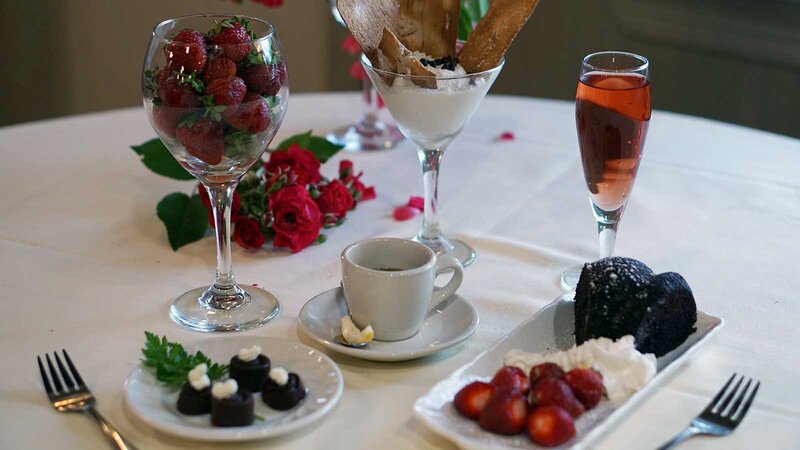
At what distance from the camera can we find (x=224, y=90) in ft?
3.21

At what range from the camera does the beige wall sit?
2.53 m

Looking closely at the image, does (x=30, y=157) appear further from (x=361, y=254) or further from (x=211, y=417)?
(x=211, y=417)

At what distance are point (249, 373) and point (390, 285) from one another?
0.18m

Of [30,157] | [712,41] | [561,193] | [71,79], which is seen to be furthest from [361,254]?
[71,79]

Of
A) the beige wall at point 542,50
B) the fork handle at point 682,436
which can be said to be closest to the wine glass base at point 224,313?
the fork handle at point 682,436

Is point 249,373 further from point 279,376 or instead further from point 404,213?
point 404,213

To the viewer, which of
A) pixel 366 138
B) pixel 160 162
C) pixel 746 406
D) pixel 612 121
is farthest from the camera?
pixel 366 138

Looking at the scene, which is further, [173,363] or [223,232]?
[223,232]

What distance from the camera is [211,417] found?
83 cm

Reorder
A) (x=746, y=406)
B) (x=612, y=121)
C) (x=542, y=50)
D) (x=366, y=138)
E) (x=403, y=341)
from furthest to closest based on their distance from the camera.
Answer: (x=542, y=50) → (x=366, y=138) → (x=612, y=121) → (x=403, y=341) → (x=746, y=406)

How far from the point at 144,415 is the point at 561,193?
0.83m

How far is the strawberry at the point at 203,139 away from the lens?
100 centimetres

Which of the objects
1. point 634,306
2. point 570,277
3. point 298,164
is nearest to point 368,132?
point 298,164

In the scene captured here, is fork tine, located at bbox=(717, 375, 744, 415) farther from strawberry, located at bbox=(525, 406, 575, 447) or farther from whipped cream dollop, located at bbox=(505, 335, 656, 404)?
strawberry, located at bbox=(525, 406, 575, 447)
